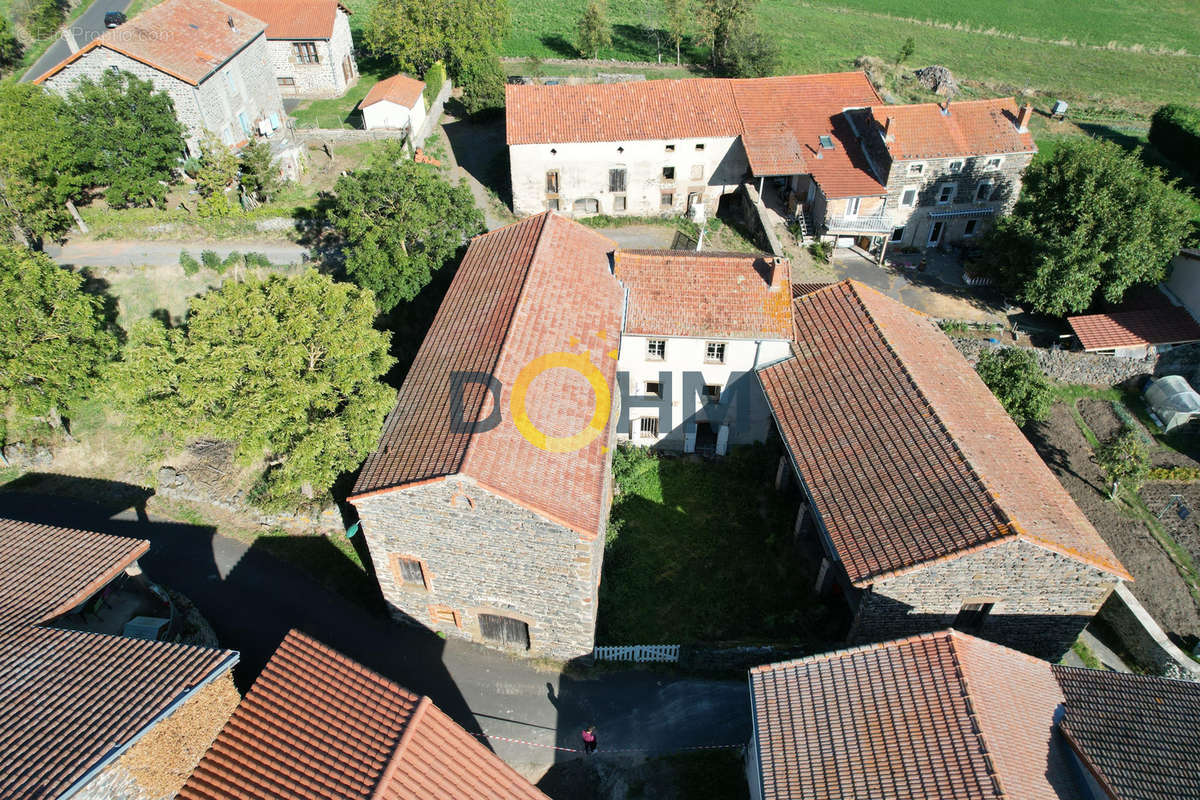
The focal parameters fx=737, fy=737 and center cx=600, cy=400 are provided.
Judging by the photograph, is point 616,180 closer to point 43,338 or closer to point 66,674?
point 43,338

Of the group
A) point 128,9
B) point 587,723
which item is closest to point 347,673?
point 587,723

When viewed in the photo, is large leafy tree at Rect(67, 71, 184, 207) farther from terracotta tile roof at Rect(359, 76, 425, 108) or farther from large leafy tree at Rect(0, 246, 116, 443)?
terracotta tile roof at Rect(359, 76, 425, 108)

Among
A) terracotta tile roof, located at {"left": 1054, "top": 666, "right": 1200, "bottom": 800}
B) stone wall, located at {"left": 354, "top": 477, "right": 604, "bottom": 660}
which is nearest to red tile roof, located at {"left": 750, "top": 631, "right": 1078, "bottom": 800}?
terracotta tile roof, located at {"left": 1054, "top": 666, "right": 1200, "bottom": 800}

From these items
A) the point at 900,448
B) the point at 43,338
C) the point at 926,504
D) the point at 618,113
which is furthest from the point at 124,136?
the point at 926,504

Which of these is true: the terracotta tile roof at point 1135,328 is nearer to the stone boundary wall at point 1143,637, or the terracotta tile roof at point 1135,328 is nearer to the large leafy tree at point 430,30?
the stone boundary wall at point 1143,637

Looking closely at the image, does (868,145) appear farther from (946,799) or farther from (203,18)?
(203,18)

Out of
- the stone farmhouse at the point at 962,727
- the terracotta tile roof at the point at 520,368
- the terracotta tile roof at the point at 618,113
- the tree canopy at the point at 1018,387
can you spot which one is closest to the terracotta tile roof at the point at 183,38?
the terracotta tile roof at the point at 618,113

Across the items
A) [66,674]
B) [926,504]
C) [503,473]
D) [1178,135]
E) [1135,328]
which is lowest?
[1135,328]
